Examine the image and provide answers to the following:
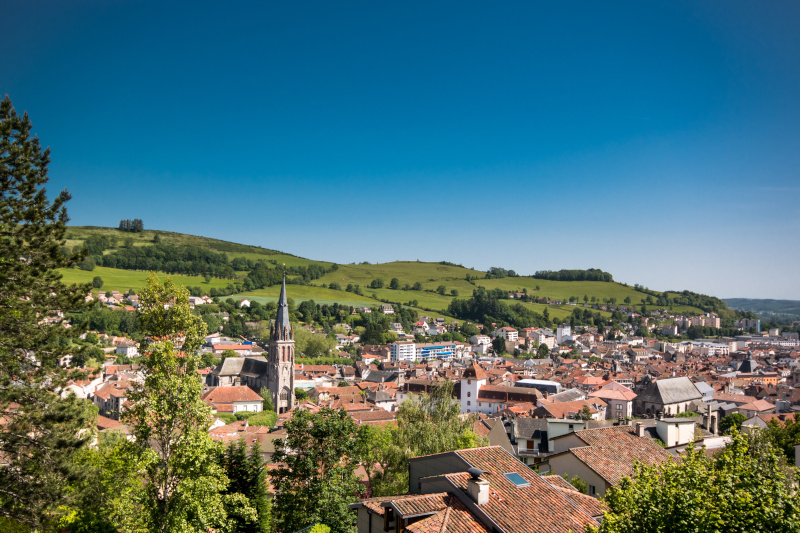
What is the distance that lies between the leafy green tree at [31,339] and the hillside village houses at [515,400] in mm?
3149

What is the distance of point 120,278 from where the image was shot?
156m

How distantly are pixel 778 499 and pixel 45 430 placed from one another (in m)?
20.6

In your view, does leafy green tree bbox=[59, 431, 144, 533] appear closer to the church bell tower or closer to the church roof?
the church bell tower

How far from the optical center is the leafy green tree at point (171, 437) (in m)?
15.3

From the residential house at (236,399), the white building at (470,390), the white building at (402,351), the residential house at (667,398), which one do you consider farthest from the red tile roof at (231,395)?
the white building at (402,351)

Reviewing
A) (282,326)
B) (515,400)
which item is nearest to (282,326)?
(282,326)

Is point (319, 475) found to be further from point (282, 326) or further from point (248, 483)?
point (282, 326)

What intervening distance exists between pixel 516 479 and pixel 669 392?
56.4m

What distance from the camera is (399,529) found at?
46.9 ft

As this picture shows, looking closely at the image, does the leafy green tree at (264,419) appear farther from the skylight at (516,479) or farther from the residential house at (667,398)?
the skylight at (516,479)

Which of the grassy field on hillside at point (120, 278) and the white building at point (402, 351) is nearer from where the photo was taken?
the white building at point (402, 351)

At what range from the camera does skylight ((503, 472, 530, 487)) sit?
1537 cm

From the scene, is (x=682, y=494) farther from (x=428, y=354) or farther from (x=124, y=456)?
(x=428, y=354)

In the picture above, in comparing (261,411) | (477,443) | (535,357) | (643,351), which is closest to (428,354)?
(535,357)
